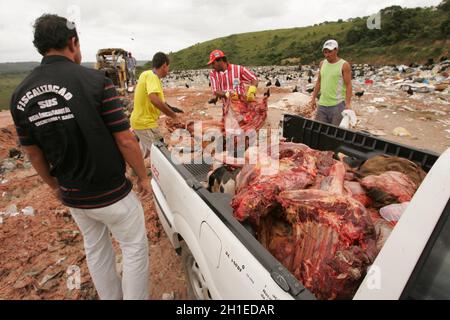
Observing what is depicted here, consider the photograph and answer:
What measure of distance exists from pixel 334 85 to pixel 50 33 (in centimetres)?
405

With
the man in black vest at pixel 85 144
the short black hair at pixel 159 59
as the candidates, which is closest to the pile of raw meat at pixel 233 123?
the short black hair at pixel 159 59

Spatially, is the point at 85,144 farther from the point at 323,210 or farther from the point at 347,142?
the point at 347,142

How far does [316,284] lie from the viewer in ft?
4.82

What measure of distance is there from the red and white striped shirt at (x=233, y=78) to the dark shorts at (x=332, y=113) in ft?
4.35

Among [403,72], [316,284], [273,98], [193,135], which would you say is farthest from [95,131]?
[403,72]

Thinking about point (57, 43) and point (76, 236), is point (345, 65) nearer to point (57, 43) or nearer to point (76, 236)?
point (57, 43)

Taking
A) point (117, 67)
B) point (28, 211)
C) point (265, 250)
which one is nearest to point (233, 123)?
point (265, 250)

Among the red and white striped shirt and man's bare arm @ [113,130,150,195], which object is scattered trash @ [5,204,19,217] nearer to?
man's bare arm @ [113,130,150,195]

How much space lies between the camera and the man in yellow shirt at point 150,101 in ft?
12.9

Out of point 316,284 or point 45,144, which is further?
point 45,144

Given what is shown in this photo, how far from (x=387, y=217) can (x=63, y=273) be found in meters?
3.25

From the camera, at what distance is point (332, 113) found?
15.5 feet

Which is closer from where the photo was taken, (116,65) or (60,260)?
(60,260)

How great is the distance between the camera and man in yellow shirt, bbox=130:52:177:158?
3943 mm
